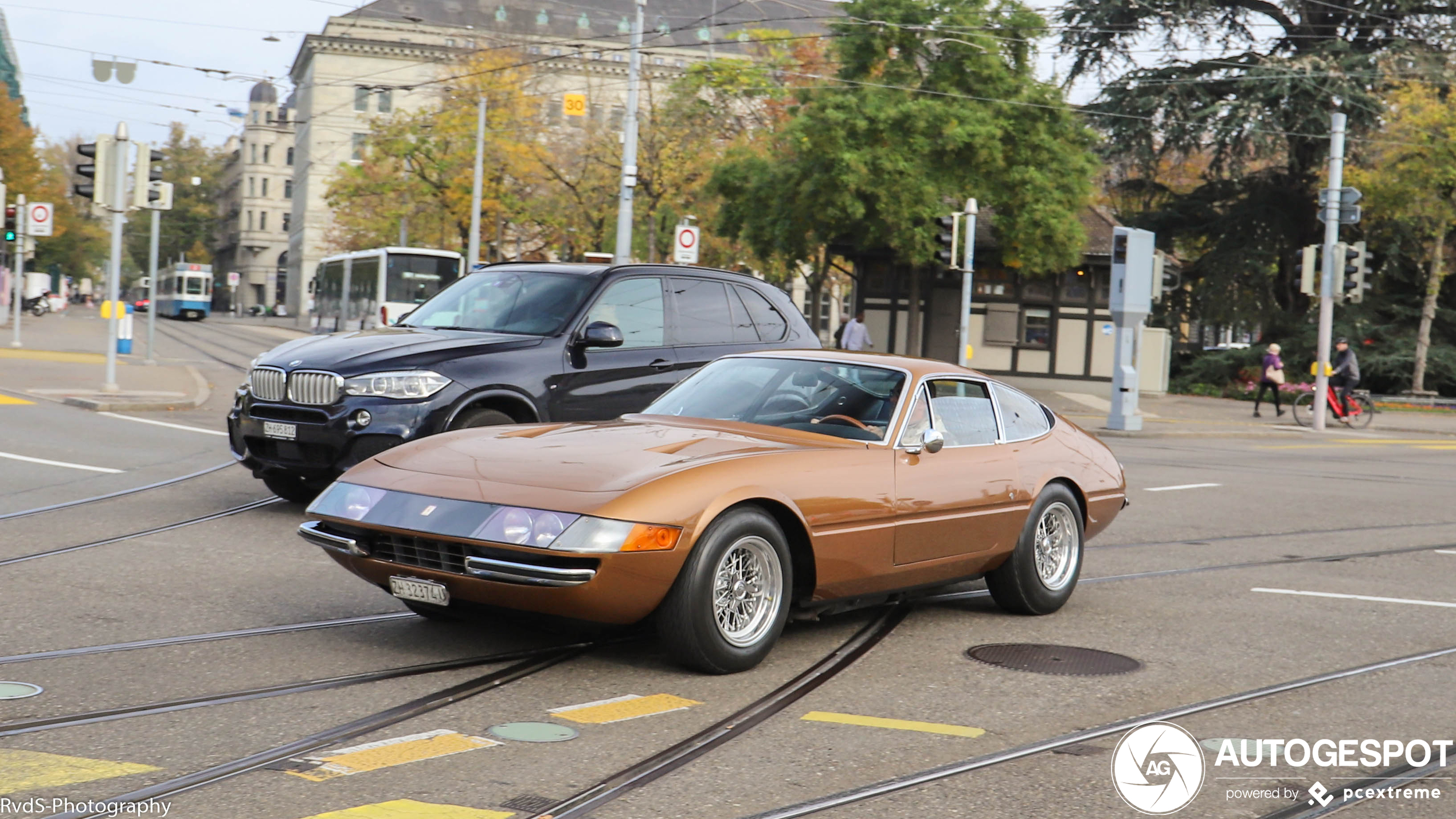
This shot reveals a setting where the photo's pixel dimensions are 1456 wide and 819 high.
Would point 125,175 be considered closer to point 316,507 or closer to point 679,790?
point 316,507

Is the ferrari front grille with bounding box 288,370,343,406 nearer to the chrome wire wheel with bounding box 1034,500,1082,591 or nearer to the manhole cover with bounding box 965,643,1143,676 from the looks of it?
the chrome wire wheel with bounding box 1034,500,1082,591

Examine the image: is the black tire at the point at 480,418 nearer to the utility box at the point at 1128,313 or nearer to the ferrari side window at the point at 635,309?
the ferrari side window at the point at 635,309

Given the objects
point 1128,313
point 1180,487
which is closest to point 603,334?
point 1180,487

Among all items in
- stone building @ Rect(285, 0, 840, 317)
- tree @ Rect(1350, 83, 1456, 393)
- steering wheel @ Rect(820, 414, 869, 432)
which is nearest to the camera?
steering wheel @ Rect(820, 414, 869, 432)

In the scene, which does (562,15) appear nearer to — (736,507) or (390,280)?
(390,280)

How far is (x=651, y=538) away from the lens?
5.43 metres

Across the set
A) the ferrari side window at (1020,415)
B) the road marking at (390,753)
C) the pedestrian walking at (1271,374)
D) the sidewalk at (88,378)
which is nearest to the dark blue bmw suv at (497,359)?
the ferrari side window at (1020,415)

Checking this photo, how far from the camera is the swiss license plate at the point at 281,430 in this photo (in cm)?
932

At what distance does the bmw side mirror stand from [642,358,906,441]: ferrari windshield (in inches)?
83.0

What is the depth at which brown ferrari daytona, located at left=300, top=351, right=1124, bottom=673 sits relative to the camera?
5.48m

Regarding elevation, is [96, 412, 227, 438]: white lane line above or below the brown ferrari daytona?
below

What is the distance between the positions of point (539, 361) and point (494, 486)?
4.21 metres

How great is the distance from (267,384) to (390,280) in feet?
99.7

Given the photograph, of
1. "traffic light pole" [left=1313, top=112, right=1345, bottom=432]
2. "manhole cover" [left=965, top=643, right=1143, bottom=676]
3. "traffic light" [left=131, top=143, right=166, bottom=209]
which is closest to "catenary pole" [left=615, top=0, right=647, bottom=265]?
"traffic light" [left=131, top=143, right=166, bottom=209]
